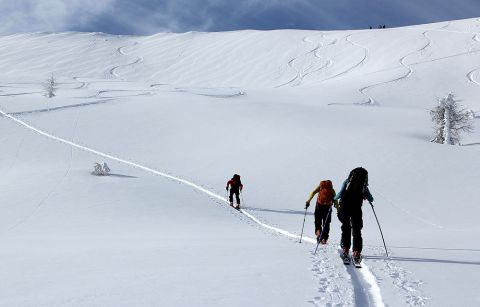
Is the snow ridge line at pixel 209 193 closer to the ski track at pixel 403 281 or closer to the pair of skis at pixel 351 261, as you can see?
the pair of skis at pixel 351 261

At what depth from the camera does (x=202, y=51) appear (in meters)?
106

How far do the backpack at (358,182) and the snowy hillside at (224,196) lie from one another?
4.10 feet

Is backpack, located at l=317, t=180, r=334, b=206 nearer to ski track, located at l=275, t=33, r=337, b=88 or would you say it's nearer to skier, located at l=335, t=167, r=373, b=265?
skier, located at l=335, t=167, r=373, b=265

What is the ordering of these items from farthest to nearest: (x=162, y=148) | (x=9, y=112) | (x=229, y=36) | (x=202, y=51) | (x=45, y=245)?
1. (x=229, y=36)
2. (x=202, y=51)
3. (x=9, y=112)
4. (x=162, y=148)
5. (x=45, y=245)

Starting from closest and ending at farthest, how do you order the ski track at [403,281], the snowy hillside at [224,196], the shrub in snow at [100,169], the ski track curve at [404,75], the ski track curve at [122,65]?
1. the ski track at [403,281]
2. the snowy hillside at [224,196]
3. the shrub in snow at [100,169]
4. the ski track curve at [404,75]
5. the ski track curve at [122,65]

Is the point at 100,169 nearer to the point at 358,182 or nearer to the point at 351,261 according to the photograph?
the point at 358,182

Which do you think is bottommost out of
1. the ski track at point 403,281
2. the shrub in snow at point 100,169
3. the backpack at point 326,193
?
the ski track at point 403,281

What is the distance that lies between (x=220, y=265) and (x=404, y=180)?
16720 mm

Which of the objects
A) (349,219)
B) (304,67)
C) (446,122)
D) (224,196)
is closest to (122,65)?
(304,67)

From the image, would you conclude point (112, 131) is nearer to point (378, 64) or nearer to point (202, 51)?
point (378, 64)

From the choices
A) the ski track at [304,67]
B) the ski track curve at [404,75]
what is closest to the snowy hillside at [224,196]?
the ski track curve at [404,75]

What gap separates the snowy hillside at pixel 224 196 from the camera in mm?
6375

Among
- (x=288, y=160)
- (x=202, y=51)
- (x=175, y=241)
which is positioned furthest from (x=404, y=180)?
(x=202, y=51)

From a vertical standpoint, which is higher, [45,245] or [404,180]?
[404,180]
